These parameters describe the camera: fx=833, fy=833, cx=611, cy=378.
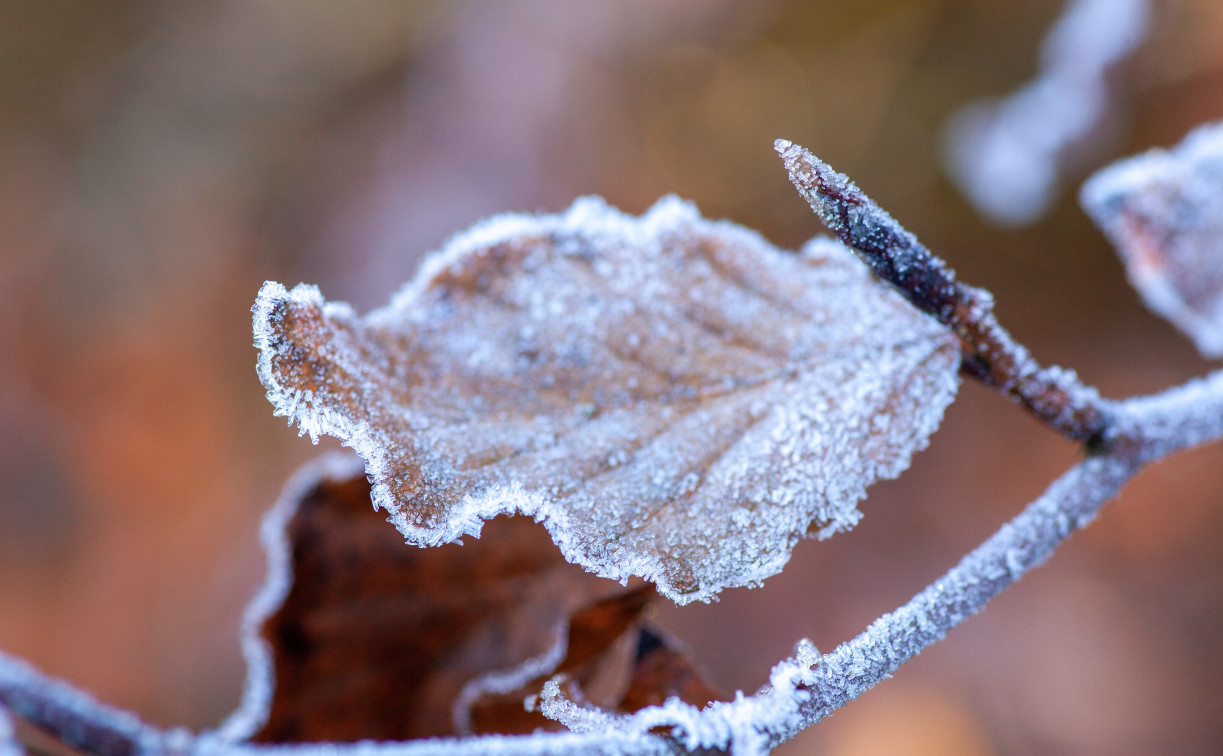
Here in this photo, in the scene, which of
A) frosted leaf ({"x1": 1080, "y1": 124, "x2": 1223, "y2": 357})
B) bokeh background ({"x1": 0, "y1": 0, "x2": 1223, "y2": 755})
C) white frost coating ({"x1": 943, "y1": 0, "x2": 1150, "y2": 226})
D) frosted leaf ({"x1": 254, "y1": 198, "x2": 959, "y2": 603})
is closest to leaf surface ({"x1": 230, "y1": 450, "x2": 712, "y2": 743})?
frosted leaf ({"x1": 254, "y1": 198, "x2": 959, "y2": 603})

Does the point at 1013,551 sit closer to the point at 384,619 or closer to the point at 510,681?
the point at 510,681

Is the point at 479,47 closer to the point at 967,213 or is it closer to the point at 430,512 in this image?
the point at 967,213

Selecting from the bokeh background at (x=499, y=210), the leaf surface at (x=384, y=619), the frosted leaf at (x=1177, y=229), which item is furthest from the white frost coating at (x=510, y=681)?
the bokeh background at (x=499, y=210)

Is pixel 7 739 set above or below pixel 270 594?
below

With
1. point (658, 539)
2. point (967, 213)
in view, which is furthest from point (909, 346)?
point (967, 213)

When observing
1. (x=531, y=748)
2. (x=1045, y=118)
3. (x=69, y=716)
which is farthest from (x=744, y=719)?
(x=1045, y=118)

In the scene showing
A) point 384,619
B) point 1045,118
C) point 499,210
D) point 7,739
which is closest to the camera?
point 7,739
